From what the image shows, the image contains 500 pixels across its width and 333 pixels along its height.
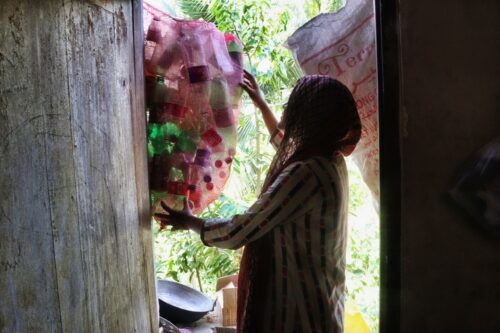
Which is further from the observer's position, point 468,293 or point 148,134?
point 148,134

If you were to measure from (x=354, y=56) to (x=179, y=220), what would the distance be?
0.95 metres

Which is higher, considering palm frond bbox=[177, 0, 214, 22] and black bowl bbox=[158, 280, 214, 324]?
palm frond bbox=[177, 0, 214, 22]

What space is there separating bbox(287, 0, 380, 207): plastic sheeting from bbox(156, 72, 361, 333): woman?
0.09 meters

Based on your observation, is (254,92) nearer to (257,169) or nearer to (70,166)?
(70,166)

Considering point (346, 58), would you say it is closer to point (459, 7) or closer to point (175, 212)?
point (459, 7)

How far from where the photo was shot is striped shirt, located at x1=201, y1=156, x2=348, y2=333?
5.00 ft

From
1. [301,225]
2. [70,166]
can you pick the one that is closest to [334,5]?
Result: [301,225]

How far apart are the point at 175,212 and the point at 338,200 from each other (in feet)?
1.98

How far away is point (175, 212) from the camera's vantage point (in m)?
1.60

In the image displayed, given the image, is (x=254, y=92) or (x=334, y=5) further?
(x=334, y=5)

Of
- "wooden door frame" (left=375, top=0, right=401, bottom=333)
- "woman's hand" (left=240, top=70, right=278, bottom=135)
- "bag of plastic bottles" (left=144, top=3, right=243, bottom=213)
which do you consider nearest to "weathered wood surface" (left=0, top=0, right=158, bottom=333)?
"bag of plastic bottles" (left=144, top=3, right=243, bottom=213)

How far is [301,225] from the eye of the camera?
62.8 inches

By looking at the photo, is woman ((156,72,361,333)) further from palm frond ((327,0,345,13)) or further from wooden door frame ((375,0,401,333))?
palm frond ((327,0,345,13))

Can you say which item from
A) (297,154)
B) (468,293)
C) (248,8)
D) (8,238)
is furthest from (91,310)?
(248,8)
